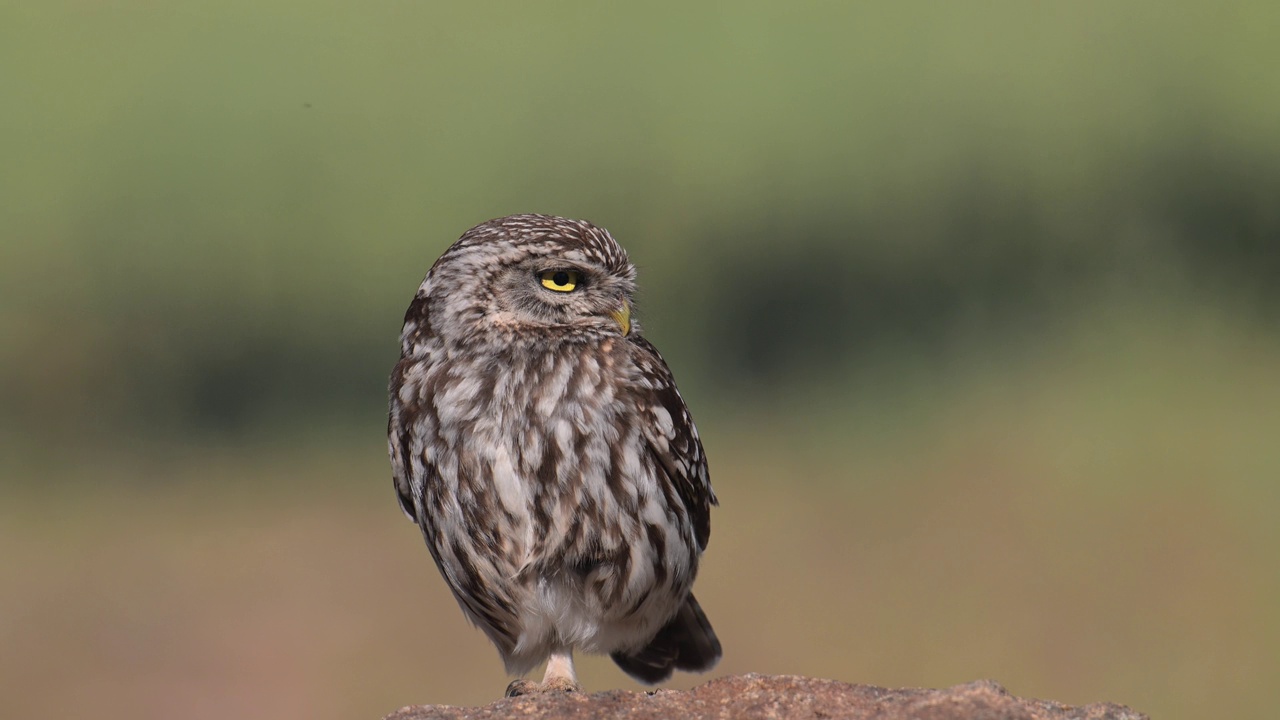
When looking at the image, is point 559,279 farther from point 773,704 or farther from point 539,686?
point 773,704

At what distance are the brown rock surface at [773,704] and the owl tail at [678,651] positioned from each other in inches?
48.3

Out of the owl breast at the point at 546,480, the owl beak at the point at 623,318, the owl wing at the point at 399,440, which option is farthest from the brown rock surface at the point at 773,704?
the owl beak at the point at 623,318

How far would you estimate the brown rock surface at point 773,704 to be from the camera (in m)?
2.58

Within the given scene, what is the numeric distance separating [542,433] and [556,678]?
0.82 metres

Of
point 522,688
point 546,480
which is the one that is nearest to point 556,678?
point 522,688

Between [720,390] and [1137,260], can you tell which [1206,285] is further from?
[720,390]

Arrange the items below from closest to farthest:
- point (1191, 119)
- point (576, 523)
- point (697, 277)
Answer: point (576, 523) → point (697, 277) → point (1191, 119)

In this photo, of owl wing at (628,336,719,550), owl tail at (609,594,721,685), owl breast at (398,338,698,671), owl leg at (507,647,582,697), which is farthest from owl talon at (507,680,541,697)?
owl wing at (628,336,719,550)

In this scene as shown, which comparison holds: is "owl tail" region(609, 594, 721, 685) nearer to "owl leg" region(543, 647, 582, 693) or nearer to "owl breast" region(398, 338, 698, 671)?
"owl leg" region(543, 647, 582, 693)

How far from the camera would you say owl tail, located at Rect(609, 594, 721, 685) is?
13.7 feet

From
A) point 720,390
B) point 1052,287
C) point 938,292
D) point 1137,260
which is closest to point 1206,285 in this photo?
point 1137,260

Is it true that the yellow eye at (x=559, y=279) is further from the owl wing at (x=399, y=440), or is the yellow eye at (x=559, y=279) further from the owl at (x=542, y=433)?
the owl wing at (x=399, y=440)

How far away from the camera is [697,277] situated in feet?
27.2

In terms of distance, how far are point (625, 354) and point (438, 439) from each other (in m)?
0.56
